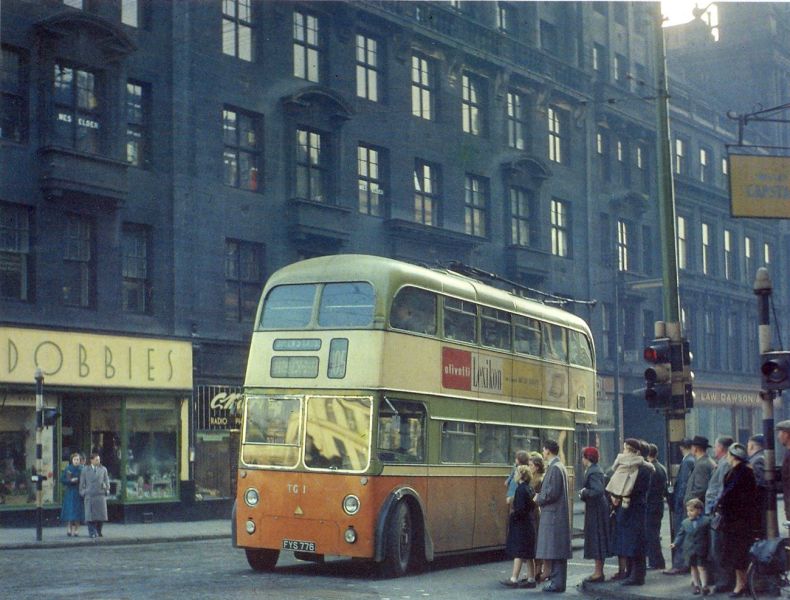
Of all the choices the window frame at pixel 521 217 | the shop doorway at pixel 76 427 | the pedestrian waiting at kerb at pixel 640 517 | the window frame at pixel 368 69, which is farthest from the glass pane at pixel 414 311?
the window frame at pixel 521 217

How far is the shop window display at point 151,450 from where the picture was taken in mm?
29594

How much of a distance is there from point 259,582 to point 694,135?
148 feet

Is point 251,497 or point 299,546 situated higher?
point 251,497

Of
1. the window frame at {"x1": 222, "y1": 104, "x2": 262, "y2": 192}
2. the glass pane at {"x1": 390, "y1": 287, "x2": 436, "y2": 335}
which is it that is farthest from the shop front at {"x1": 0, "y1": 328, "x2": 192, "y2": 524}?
the glass pane at {"x1": 390, "y1": 287, "x2": 436, "y2": 335}

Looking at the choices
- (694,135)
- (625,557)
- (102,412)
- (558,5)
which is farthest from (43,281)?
(694,135)

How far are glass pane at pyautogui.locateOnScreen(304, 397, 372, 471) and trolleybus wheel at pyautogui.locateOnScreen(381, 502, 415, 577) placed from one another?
0.89 m

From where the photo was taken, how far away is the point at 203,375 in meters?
31.2

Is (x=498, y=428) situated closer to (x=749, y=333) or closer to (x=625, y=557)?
(x=625, y=557)

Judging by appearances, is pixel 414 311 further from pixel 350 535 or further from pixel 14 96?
pixel 14 96

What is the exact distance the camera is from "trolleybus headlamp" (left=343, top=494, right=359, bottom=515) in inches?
645

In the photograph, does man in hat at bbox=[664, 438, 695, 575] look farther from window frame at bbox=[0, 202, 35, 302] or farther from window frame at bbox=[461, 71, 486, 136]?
window frame at bbox=[461, 71, 486, 136]

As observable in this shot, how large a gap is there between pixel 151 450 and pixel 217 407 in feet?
7.64

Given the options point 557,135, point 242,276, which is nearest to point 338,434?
point 242,276

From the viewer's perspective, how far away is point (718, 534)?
47.2 feet
